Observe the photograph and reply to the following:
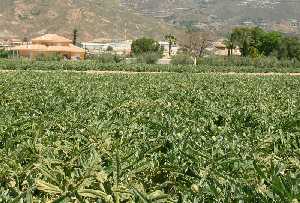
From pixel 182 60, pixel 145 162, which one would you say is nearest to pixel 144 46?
pixel 182 60

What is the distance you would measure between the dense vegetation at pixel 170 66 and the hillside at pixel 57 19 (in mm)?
77658

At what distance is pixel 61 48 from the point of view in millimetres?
80438

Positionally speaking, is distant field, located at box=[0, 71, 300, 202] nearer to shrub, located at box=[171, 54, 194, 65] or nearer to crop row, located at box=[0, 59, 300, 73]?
crop row, located at box=[0, 59, 300, 73]

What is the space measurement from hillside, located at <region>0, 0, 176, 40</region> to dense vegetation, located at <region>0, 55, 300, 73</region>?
3057 inches

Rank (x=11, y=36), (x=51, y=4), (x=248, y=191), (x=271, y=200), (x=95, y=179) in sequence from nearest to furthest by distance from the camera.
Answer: (x=271, y=200) → (x=248, y=191) → (x=95, y=179) → (x=11, y=36) → (x=51, y=4)

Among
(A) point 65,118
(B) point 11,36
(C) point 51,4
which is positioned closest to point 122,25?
(C) point 51,4

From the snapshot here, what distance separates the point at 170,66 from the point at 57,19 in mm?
95139

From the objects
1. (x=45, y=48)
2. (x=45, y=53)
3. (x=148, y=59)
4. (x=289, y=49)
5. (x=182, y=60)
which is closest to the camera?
(x=148, y=59)

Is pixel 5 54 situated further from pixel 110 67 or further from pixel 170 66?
pixel 170 66

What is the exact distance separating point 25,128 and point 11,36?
461ft

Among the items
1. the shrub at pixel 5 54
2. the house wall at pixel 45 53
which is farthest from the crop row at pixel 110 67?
the house wall at pixel 45 53

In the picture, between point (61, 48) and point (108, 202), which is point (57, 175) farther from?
point (61, 48)

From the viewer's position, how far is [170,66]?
57.2 meters

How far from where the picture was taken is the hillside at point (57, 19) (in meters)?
144
